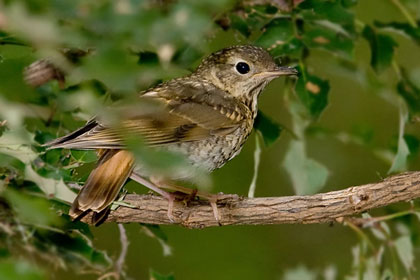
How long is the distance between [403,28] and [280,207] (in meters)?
1.32

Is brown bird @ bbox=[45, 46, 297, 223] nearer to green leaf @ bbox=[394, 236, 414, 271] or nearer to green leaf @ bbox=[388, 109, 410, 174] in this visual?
green leaf @ bbox=[388, 109, 410, 174]

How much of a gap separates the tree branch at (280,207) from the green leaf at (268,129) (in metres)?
0.68

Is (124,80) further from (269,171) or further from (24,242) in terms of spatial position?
(269,171)

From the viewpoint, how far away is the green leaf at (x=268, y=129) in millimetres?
3773

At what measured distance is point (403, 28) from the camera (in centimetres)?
397

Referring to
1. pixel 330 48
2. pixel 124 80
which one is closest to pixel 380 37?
pixel 330 48

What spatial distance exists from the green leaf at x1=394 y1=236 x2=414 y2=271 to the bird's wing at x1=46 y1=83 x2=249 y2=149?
978mm

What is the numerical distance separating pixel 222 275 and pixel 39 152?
288cm

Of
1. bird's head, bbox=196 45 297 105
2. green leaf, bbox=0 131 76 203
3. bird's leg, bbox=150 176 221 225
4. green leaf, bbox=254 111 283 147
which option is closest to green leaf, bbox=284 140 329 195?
green leaf, bbox=254 111 283 147

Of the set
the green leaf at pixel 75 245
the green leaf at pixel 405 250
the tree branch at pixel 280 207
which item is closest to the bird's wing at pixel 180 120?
the tree branch at pixel 280 207

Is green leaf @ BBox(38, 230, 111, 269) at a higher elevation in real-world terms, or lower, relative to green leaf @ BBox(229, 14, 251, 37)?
lower

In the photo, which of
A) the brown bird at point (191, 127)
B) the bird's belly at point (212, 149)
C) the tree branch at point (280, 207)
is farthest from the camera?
the bird's belly at point (212, 149)

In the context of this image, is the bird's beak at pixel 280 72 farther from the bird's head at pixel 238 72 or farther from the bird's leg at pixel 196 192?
the bird's leg at pixel 196 192

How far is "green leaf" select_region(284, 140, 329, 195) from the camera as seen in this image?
13.0 feet
